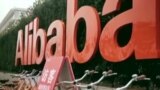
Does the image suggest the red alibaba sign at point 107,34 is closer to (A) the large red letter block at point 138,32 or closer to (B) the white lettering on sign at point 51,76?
(A) the large red letter block at point 138,32

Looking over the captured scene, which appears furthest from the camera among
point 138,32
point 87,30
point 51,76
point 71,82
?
point 87,30

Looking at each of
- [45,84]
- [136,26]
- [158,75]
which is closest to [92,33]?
[45,84]

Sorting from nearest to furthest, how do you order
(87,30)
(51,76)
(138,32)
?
(138,32) < (51,76) < (87,30)

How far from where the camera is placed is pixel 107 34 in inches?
243

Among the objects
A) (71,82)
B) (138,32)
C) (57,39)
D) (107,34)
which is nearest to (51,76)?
(71,82)

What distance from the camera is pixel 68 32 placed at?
8.32 m

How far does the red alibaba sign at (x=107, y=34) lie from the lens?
4929 millimetres

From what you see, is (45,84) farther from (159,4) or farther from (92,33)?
(159,4)

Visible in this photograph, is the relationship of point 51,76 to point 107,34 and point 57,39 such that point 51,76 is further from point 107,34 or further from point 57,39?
point 57,39

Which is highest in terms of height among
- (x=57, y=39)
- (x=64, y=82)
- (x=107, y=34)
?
(x=107, y=34)

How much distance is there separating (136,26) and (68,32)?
320 centimetres

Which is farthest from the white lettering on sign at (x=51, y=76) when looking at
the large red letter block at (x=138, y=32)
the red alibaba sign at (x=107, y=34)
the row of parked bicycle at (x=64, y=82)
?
the large red letter block at (x=138, y=32)

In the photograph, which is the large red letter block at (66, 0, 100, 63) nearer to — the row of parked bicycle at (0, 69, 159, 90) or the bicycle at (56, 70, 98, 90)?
the row of parked bicycle at (0, 69, 159, 90)

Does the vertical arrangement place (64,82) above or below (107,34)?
below
